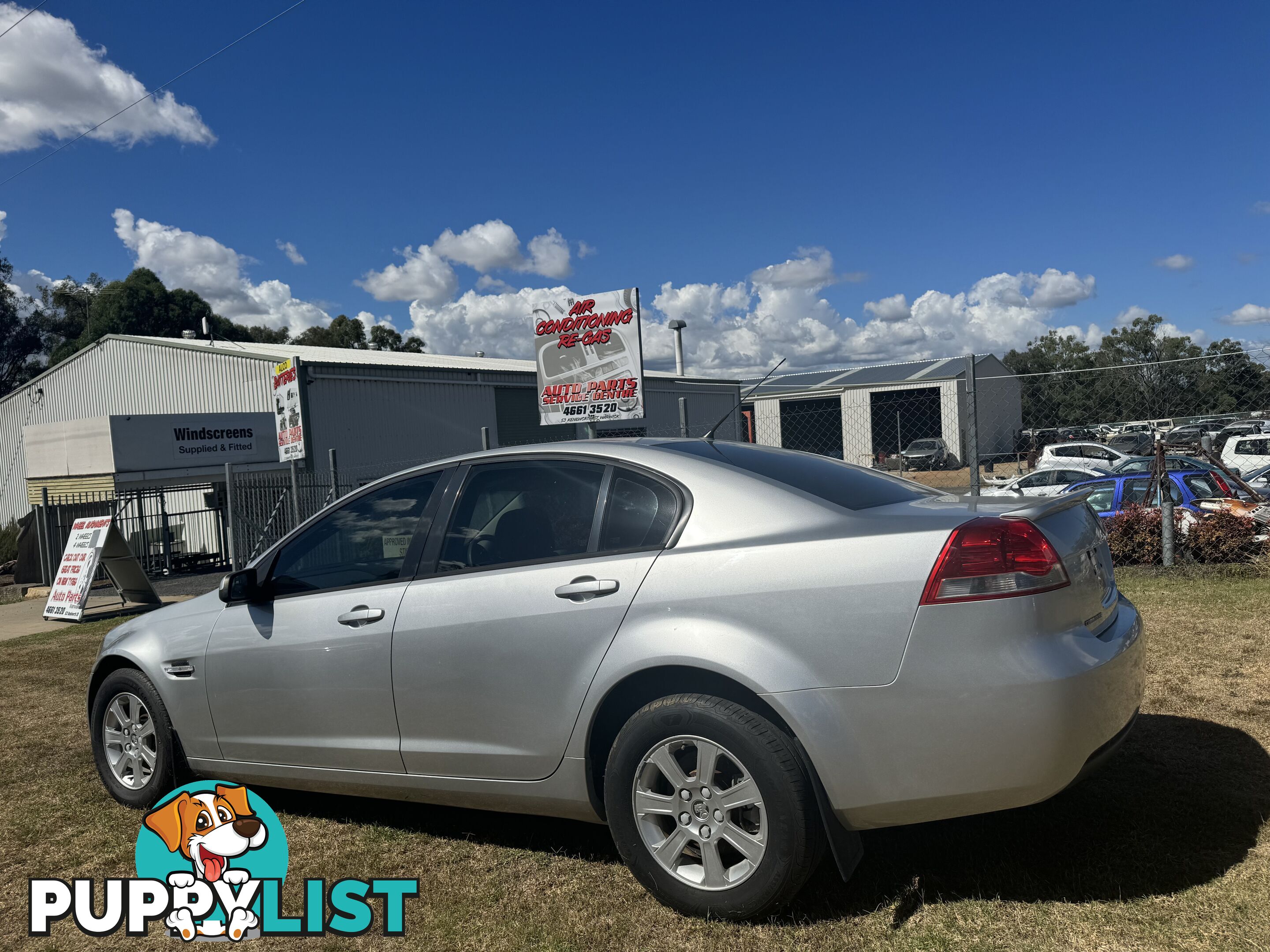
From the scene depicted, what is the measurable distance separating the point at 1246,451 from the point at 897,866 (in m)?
23.9

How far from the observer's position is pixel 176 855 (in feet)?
12.0

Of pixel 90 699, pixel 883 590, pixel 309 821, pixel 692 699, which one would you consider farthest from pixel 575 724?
pixel 90 699

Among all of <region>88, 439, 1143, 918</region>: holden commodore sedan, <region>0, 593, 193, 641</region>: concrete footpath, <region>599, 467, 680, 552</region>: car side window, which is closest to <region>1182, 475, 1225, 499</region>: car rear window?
<region>88, 439, 1143, 918</region>: holden commodore sedan

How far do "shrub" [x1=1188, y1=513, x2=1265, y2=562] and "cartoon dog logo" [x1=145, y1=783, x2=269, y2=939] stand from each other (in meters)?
9.22

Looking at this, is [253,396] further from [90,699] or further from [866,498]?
[866,498]

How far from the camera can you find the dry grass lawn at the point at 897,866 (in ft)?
9.73

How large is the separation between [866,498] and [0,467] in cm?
3420

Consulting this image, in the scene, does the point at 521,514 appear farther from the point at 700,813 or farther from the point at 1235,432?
the point at 1235,432

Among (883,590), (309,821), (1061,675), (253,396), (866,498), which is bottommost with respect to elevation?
(309,821)

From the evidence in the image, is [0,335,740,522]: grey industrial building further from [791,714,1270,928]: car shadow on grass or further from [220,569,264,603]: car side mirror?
[791,714,1270,928]: car shadow on grass

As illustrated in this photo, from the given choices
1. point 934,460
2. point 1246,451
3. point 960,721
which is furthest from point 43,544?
point 1246,451

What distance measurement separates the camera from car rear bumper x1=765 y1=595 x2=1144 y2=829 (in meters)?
2.77

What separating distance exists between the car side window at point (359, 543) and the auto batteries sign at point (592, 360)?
21.5 ft

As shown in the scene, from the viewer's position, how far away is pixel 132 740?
4645mm
